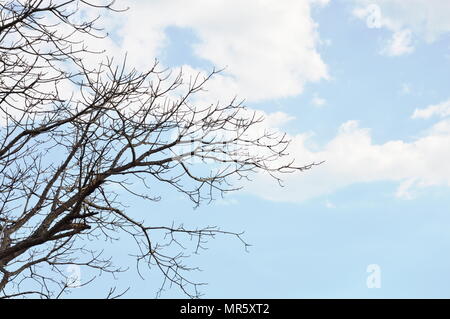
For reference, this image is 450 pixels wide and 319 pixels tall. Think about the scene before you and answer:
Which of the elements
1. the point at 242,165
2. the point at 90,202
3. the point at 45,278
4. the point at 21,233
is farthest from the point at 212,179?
the point at 45,278

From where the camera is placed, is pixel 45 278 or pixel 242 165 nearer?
pixel 242 165

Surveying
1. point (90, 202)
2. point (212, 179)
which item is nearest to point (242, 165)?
point (212, 179)

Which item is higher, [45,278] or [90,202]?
[90,202]

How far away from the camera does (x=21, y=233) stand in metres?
7.21

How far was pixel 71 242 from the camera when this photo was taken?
27.4ft

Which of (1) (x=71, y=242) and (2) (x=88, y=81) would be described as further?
(1) (x=71, y=242)

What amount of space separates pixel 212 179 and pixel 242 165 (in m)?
0.46
